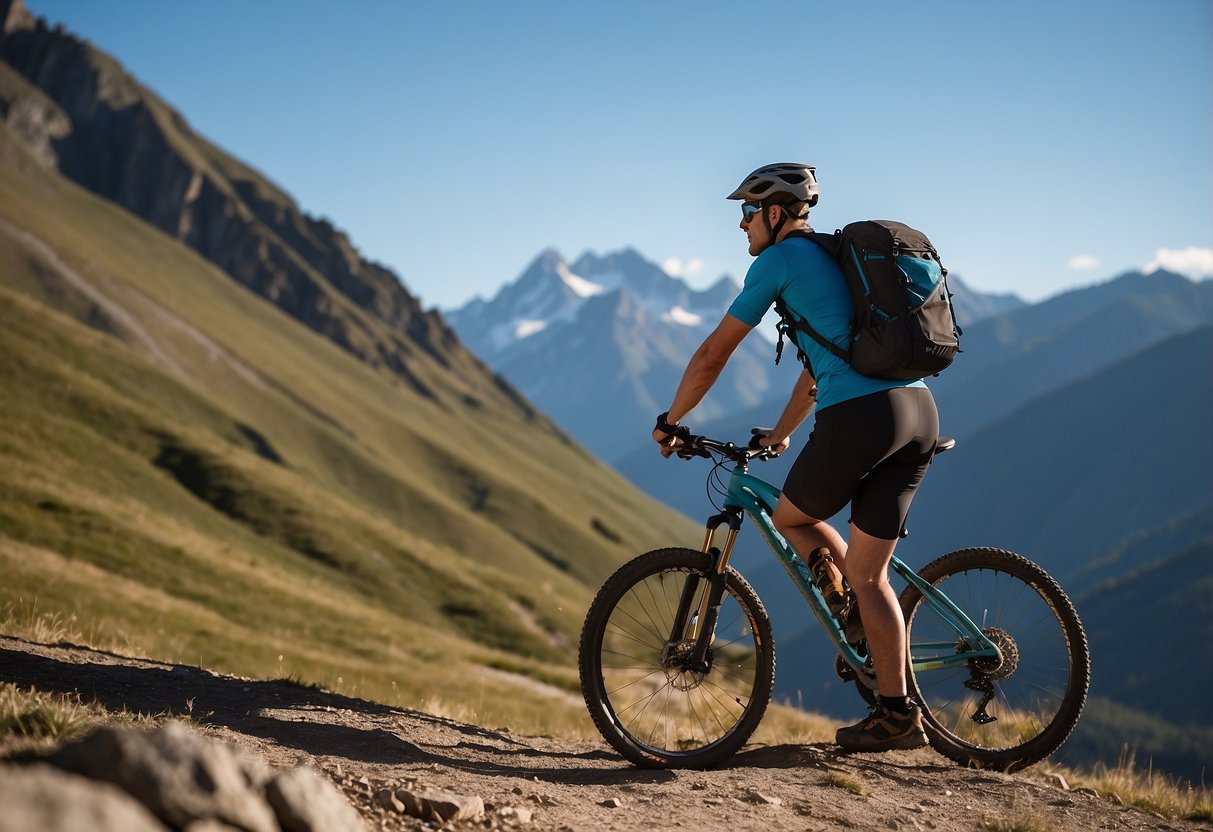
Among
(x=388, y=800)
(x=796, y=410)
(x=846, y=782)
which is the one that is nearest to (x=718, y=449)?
(x=796, y=410)

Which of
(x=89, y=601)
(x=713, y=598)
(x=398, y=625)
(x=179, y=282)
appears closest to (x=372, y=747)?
(x=713, y=598)

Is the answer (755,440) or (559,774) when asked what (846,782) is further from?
(755,440)

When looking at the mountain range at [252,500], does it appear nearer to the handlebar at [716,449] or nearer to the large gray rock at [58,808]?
the handlebar at [716,449]

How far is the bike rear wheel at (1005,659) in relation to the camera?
23.1ft

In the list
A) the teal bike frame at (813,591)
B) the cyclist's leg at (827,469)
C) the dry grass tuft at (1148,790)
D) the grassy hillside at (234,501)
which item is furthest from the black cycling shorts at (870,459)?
the grassy hillside at (234,501)

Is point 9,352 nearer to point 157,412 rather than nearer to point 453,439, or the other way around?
point 157,412

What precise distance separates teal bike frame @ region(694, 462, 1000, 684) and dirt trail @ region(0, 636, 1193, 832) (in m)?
0.78

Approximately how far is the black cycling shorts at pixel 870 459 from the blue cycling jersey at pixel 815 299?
0.13m

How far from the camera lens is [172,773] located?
10.0ft

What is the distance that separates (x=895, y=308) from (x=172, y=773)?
461 cm

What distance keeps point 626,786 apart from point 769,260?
341 centimetres

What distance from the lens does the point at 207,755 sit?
3.14 m

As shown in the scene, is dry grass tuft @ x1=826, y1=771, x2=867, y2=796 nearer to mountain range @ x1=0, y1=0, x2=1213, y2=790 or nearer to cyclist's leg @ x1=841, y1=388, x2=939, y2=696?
cyclist's leg @ x1=841, y1=388, x2=939, y2=696

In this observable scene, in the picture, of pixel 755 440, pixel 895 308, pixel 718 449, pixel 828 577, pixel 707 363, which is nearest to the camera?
pixel 895 308
